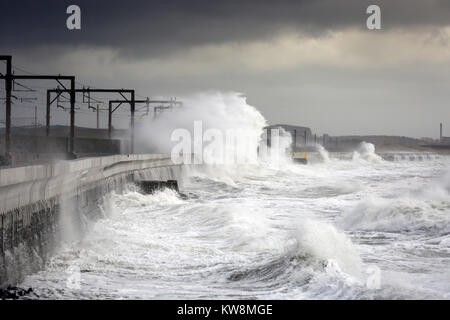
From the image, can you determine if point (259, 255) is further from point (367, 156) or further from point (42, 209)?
point (367, 156)

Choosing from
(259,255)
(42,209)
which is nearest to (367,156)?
(259,255)

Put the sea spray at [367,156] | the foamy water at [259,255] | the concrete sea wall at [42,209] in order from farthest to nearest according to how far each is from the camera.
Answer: the sea spray at [367,156] → the concrete sea wall at [42,209] → the foamy water at [259,255]

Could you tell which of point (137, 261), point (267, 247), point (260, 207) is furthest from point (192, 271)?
point (260, 207)

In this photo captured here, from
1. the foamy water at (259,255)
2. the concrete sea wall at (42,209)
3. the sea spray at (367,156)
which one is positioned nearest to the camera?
the foamy water at (259,255)

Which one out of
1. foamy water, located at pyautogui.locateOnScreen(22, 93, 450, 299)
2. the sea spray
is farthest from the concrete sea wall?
the sea spray

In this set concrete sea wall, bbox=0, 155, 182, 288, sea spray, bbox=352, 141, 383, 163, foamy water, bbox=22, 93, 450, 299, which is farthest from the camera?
sea spray, bbox=352, 141, 383, 163

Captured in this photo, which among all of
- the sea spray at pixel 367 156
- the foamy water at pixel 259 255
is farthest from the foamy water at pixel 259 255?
the sea spray at pixel 367 156

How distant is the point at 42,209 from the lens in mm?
11727

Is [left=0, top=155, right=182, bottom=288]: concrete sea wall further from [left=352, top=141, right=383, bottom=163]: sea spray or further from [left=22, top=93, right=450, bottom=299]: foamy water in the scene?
[left=352, top=141, right=383, bottom=163]: sea spray

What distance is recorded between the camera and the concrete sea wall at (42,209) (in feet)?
31.1

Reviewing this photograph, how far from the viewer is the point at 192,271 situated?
10141 millimetres

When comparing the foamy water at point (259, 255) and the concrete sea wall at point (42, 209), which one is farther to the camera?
the concrete sea wall at point (42, 209)

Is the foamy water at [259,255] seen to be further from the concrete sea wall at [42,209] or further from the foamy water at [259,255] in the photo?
the concrete sea wall at [42,209]

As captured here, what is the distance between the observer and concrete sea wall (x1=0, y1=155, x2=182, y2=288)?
31.1 feet
